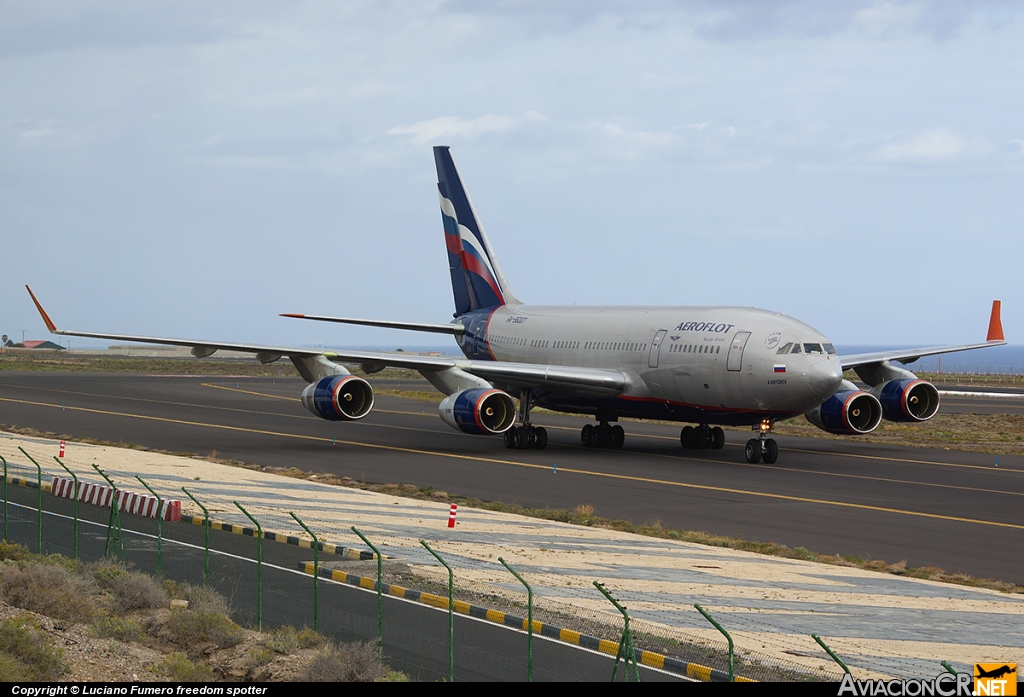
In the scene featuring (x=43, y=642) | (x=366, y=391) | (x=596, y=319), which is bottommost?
(x=43, y=642)

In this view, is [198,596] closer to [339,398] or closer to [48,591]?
[48,591]

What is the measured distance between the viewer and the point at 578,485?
32312 millimetres

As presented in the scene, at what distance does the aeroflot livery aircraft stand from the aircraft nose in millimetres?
44

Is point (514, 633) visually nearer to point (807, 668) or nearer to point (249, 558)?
point (807, 668)

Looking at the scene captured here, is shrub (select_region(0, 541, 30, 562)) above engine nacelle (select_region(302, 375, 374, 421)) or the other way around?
the other way around

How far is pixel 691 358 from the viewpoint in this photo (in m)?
38.1

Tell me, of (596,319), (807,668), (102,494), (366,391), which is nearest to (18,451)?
(366,391)

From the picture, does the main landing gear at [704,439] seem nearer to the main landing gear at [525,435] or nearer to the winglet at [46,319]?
the main landing gear at [525,435]

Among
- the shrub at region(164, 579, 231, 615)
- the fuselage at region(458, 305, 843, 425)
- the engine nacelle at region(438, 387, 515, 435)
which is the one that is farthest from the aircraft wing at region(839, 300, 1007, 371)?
the shrub at region(164, 579, 231, 615)

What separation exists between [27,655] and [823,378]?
2605 cm

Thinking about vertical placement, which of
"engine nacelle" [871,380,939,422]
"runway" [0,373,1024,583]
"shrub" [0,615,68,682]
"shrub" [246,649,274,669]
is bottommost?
"shrub" [0,615,68,682]

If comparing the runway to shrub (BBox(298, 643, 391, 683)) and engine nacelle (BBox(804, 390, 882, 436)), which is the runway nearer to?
engine nacelle (BBox(804, 390, 882, 436))

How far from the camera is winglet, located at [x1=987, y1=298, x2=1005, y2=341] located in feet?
147

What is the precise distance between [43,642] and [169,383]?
258 ft
